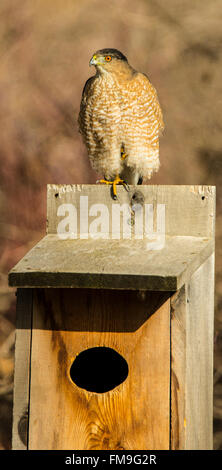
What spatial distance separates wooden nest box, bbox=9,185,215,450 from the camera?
2475mm

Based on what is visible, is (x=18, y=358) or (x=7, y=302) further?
(x=7, y=302)

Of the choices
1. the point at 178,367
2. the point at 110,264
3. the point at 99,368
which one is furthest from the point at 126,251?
the point at 99,368

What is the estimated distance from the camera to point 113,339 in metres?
2.58

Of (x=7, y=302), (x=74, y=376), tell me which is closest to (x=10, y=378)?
(x=7, y=302)

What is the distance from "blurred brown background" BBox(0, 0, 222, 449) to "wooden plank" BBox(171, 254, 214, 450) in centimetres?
179

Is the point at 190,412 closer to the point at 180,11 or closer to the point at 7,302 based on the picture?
the point at 7,302

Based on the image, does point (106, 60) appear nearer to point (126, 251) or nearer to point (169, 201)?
point (169, 201)

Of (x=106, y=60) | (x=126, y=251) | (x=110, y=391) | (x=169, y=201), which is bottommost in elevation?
(x=110, y=391)

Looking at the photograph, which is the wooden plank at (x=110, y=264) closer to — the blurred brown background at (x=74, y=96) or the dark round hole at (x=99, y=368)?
the dark round hole at (x=99, y=368)

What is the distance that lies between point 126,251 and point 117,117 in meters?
1.16

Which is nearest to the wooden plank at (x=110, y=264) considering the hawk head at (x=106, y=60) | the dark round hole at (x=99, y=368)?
the dark round hole at (x=99, y=368)

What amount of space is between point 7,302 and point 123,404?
233 centimetres

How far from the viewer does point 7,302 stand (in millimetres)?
4824

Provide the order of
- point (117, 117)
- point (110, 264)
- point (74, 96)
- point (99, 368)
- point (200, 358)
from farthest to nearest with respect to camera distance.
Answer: point (74, 96) → point (117, 117) → point (99, 368) → point (200, 358) → point (110, 264)
